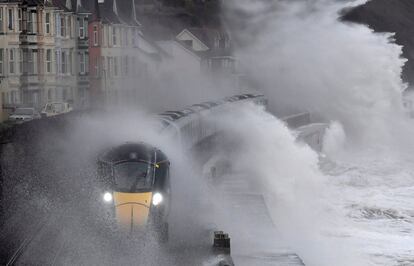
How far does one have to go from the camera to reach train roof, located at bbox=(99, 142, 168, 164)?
21.4 meters

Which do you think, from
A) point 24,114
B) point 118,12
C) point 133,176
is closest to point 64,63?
point 24,114

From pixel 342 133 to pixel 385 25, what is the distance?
98.3 meters

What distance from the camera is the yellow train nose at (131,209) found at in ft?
67.4

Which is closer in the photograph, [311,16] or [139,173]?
[139,173]

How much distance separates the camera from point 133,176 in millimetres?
21094

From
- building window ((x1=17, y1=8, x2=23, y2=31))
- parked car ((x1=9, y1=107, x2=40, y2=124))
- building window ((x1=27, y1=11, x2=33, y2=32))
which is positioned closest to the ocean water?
parked car ((x1=9, y1=107, x2=40, y2=124))

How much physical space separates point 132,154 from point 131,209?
148 centimetres

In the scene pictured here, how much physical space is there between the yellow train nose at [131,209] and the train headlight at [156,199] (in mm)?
194

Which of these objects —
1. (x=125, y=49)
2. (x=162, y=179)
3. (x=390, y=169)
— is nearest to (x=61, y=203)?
(x=162, y=179)

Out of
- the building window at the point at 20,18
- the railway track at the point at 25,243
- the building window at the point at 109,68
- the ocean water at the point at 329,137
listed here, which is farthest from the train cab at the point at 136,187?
the building window at the point at 109,68

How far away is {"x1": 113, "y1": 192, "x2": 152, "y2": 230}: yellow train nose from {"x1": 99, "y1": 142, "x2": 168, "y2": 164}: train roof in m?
0.98

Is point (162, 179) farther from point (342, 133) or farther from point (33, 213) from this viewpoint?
point (342, 133)

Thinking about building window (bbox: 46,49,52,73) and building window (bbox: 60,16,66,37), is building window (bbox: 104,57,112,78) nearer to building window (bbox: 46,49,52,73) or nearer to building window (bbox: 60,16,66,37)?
building window (bbox: 60,16,66,37)

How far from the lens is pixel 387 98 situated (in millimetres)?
85188
